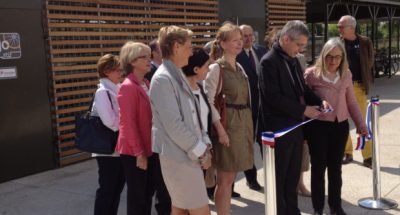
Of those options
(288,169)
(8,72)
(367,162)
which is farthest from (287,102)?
(8,72)

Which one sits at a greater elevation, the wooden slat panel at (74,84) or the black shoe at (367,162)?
the wooden slat panel at (74,84)

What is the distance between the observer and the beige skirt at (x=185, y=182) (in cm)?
309

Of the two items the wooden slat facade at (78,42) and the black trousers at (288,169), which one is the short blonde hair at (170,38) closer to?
the black trousers at (288,169)

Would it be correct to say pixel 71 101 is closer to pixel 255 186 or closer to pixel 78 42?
pixel 78 42

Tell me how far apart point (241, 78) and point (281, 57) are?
42 centimetres

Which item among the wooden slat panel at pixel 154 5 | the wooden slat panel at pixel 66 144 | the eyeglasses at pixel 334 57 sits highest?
the wooden slat panel at pixel 154 5

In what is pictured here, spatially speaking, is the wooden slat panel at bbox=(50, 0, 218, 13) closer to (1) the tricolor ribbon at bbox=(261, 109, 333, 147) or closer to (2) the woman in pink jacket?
(2) the woman in pink jacket

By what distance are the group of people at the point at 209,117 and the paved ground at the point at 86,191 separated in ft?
2.46


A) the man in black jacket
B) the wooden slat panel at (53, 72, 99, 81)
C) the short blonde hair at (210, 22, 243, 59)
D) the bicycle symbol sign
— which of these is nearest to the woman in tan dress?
the short blonde hair at (210, 22, 243, 59)

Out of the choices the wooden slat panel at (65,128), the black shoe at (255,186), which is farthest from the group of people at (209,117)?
the wooden slat panel at (65,128)

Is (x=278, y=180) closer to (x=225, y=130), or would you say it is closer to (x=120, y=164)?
(x=225, y=130)

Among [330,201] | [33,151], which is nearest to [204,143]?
[330,201]

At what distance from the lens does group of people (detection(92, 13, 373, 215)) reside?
3.09m

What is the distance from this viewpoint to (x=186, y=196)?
3111 millimetres
